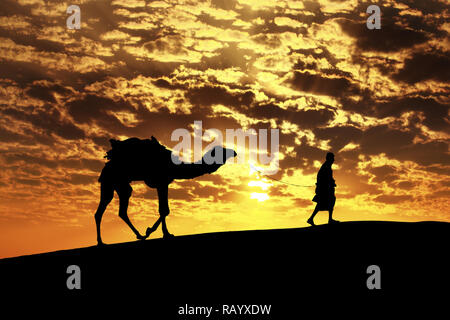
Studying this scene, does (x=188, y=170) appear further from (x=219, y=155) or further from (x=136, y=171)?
(x=136, y=171)

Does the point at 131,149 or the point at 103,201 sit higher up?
the point at 131,149

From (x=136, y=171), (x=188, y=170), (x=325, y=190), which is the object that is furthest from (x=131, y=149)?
(x=325, y=190)

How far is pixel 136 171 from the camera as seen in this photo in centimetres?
1900

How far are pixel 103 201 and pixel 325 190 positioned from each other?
26.1 ft

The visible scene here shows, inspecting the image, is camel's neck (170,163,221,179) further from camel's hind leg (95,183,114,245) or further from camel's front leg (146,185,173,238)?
camel's hind leg (95,183,114,245)

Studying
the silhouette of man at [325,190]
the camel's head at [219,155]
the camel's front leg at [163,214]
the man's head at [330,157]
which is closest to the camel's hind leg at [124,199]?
the camel's front leg at [163,214]

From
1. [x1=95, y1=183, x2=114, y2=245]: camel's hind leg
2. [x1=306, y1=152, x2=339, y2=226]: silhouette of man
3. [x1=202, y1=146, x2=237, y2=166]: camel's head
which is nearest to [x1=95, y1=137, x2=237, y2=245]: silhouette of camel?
[x1=95, y1=183, x2=114, y2=245]: camel's hind leg

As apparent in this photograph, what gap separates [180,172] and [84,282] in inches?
218

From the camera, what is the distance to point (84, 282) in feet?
49.6

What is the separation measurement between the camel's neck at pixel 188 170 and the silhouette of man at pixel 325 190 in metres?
3.91

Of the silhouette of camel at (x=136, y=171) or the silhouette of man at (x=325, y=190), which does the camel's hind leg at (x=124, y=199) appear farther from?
the silhouette of man at (x=325, y=190)

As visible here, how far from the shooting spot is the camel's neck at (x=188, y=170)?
61.4 ft
